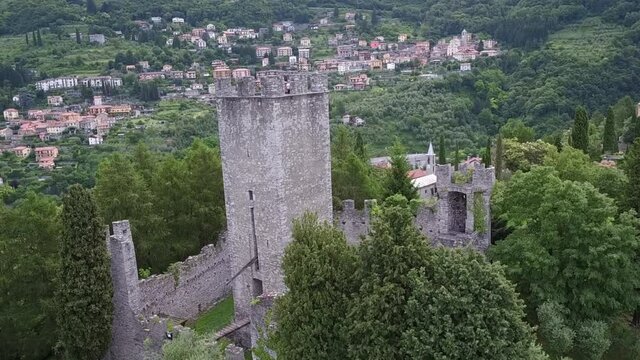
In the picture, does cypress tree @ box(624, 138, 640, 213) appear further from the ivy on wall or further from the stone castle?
the stone castle

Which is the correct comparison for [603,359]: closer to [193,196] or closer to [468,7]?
[193,196]

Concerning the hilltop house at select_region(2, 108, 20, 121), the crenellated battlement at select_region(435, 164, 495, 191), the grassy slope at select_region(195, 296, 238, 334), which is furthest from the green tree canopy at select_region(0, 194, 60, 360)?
the hilltop house at select_region(2, 108, 20, 121)

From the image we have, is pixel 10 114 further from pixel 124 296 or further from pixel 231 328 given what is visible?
pixel 231 328

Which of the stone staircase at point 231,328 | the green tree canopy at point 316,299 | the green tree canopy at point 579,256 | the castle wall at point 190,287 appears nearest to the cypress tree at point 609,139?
the green tree canopy at point 579,256

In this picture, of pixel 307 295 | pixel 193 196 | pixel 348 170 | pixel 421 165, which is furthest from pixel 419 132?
pixel 307 295

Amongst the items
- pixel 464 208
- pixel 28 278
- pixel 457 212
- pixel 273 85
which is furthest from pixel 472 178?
pixel 28 278
